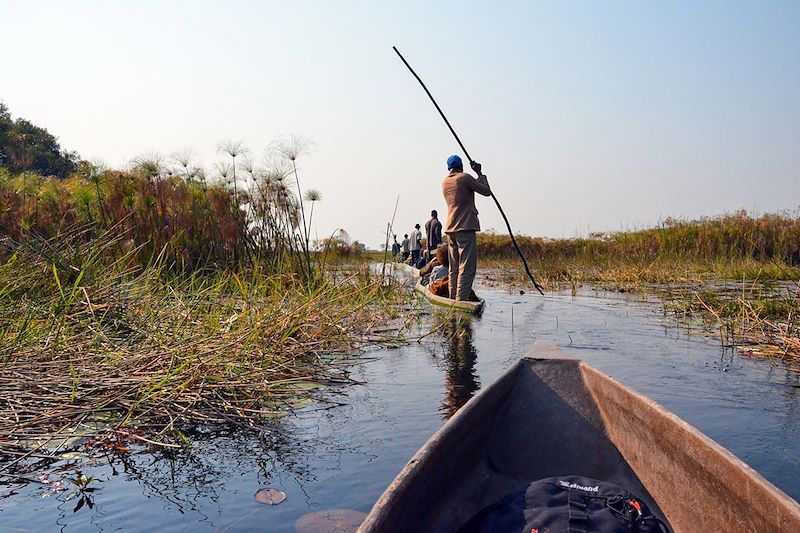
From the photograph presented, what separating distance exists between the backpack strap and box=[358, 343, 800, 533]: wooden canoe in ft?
1.43

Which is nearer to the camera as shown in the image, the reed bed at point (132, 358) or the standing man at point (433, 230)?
the reed bed at point (132, 358)

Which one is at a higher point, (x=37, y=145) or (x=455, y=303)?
(x=37, y=145)

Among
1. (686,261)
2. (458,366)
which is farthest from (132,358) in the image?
(686,261)

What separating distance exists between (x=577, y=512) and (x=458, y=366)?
13.2 ft

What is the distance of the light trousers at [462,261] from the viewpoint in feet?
31.8

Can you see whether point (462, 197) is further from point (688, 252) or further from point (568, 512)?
point (688, 252)

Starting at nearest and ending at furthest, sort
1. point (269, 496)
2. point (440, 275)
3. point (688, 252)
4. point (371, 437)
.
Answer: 1. point (269, 496)
2. point (371, 437)
3. point (440, 275)
4. point (688, 252)

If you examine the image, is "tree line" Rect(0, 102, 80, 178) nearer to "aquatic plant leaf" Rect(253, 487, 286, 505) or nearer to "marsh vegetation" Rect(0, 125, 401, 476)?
"marsh vegetation" Rect(0, 125, 401, 476)

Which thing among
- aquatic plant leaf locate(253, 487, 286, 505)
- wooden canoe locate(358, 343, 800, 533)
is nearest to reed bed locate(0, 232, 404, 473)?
aquatic plant leaf locate(253, 487, 286, 505)

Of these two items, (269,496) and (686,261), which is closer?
(269,496)

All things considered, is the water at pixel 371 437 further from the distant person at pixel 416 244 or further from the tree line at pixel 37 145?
the tree line at pixel 37 145

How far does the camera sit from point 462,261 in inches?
385

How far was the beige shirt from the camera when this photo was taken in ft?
30.8

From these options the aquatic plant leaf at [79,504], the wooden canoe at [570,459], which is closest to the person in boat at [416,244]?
the wooden canoe at [570,459]
